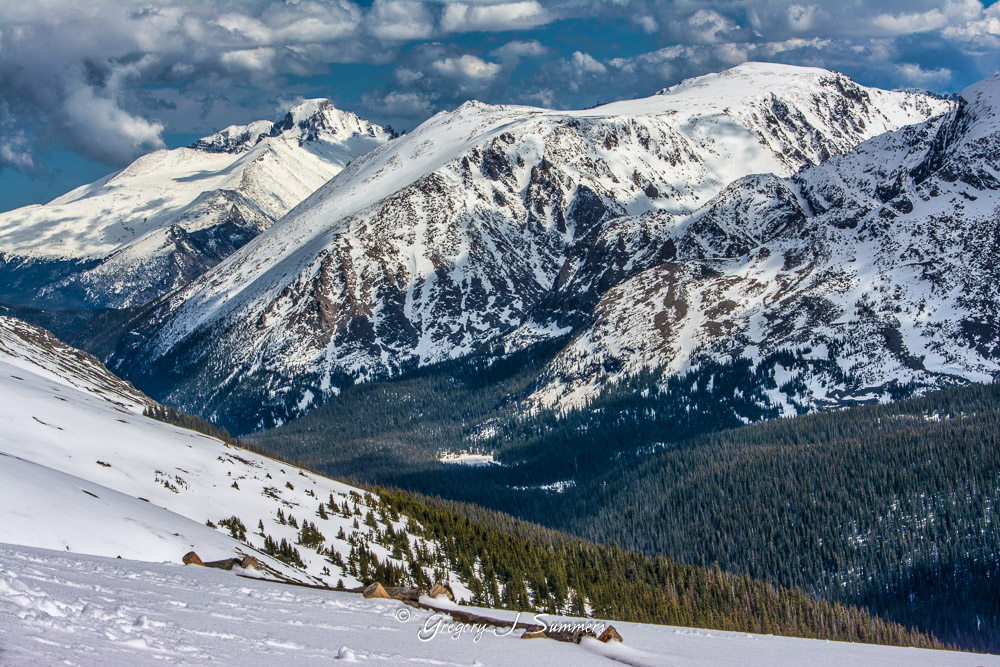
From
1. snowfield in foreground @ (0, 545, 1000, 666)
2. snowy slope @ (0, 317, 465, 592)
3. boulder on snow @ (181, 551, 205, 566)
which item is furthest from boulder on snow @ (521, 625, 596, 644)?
snowy slope @ (0, 317, 465, 592)

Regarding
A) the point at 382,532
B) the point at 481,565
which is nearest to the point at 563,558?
the point at 481,565

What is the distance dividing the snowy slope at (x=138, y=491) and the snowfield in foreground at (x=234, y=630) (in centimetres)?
1166

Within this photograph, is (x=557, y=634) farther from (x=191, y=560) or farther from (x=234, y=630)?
(x=191, y=560)

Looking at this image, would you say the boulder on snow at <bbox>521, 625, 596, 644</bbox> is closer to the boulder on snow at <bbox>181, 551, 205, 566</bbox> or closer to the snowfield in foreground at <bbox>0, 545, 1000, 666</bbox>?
the snowfield in foreground at <bbox>0, 545, 1000, 666</bbox>

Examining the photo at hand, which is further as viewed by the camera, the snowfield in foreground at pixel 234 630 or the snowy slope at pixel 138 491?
the snowy slope at pixel 138 491

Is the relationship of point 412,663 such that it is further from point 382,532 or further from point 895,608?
point 895,608

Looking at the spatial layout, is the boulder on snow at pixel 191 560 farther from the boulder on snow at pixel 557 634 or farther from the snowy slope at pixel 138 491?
the boulder on snow at pixel 557 634

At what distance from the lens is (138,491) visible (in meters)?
83.8

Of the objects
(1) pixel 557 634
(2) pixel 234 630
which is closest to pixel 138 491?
(1) pixel 557 634

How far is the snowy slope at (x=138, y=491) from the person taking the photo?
5153cm

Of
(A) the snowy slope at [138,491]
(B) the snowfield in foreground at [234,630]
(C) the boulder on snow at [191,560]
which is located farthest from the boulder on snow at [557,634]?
(A) the snowy slope at [138,491]

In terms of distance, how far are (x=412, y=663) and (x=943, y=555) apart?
160585 mm

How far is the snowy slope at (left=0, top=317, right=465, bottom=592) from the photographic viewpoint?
51.5 m

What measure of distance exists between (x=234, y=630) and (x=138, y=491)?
61.4 metres
